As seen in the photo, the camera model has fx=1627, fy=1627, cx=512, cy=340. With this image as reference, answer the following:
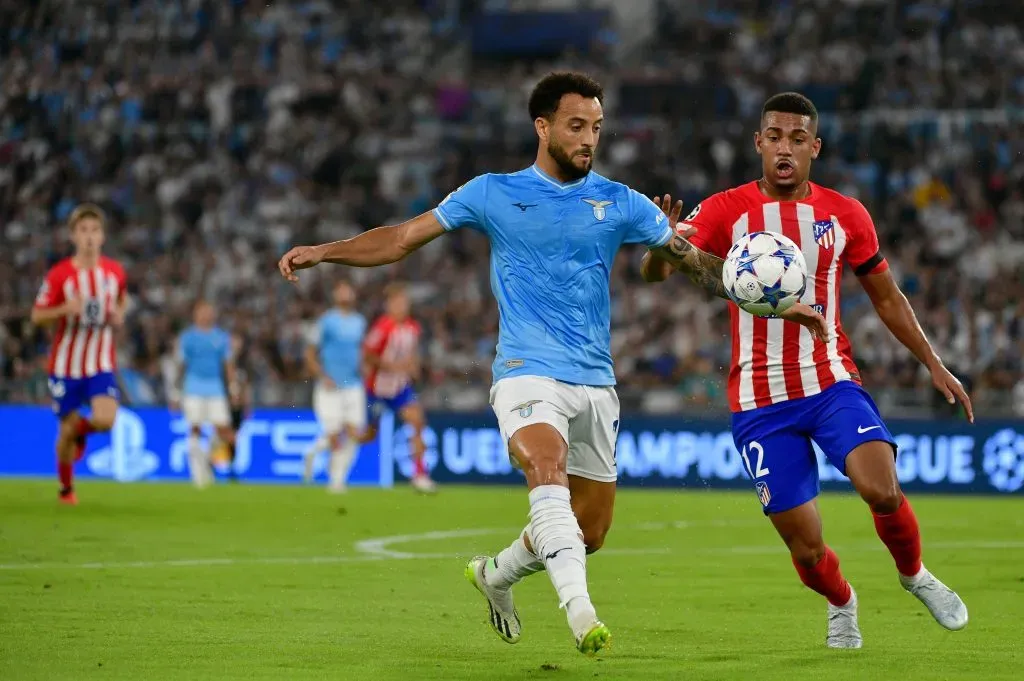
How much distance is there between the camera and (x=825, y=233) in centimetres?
750

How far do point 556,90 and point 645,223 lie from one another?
2.24 feet

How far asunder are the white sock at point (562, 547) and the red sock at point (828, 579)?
1.47 m

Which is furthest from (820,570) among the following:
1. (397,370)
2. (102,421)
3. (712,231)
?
(397,370)

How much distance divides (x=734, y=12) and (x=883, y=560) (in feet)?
59.6

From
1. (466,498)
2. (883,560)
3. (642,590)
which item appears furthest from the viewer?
(466,498)

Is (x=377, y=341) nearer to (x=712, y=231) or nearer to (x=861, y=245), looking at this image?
(x=712, y=231)

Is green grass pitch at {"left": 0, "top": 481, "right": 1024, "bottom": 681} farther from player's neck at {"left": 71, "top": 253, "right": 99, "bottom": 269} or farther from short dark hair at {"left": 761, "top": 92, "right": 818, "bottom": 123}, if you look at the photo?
short dark hair at {"left": 761, "top": 92, "right": 818, "bottom": 123}

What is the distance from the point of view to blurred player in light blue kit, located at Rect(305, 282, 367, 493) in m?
19.4

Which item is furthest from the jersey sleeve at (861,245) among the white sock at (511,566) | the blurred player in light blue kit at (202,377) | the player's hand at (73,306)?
the blurred player in light blue kit at (202,377)

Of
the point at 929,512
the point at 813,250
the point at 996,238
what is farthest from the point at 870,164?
the point at 813,250

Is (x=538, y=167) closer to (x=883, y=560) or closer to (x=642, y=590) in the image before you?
(x=642, y=590)

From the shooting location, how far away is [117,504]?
1600cm

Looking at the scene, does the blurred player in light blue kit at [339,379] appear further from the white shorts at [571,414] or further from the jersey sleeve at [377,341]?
the white shorts at [571,414]

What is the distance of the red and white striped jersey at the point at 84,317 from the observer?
14.6 metres
